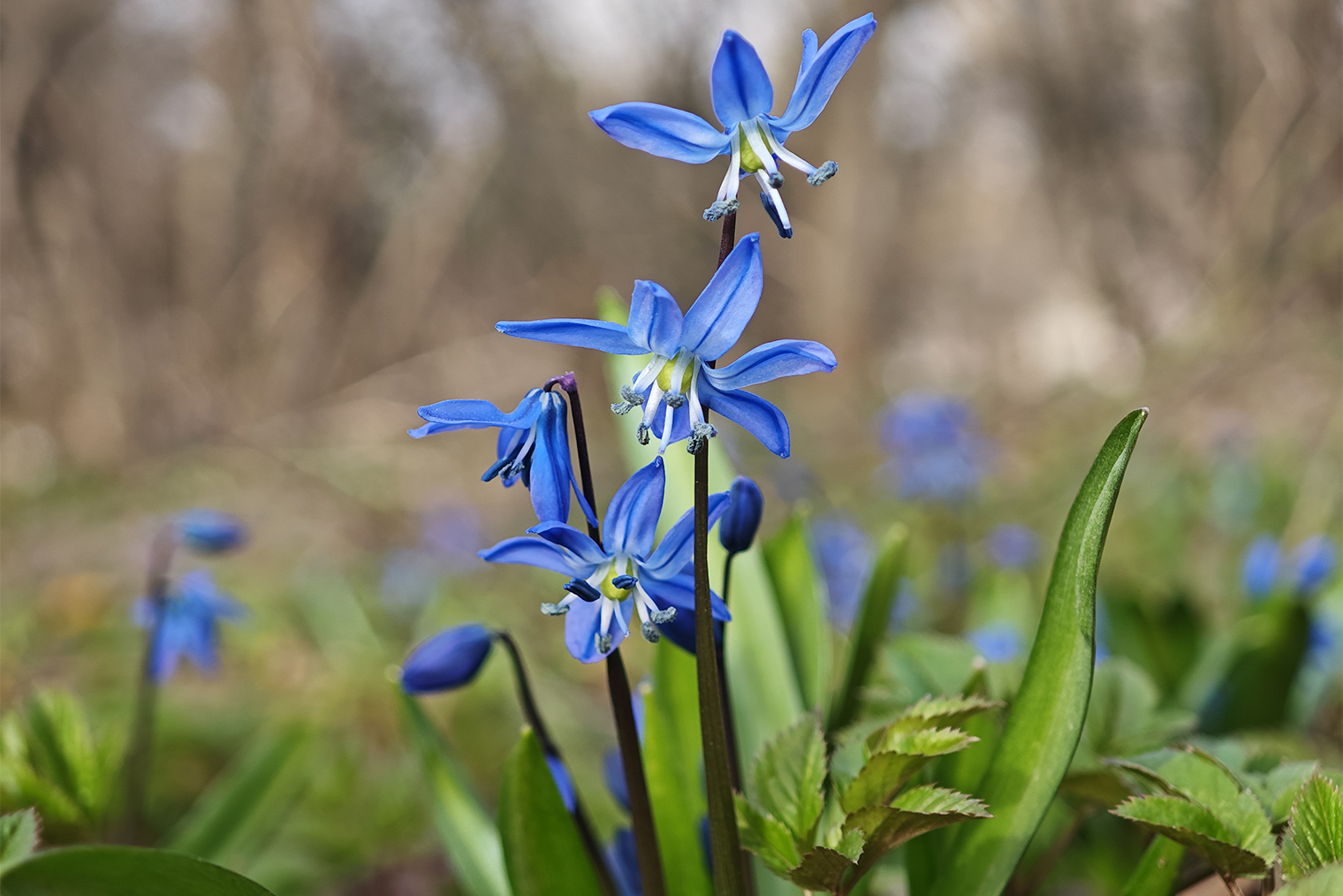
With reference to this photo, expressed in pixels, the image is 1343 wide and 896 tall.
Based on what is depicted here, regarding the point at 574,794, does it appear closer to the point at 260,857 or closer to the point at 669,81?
the point at 260,857

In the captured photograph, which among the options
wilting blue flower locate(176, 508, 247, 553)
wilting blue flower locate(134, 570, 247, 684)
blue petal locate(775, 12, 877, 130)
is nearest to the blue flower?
blue petal locate(775, 12, 877, 130)

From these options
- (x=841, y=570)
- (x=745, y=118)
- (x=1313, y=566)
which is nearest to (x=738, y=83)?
(x=745, y=118)

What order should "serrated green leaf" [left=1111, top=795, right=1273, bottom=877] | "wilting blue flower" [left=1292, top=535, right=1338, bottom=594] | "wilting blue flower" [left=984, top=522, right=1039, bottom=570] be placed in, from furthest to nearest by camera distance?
"wilting blue flower" [left=984, top=522, right=1039, bottom=570] < "wilting blue flower" [left=1292, top=535, right=1338, bottom=594] < "serrated green leaf" [left=1111, top=795, right=1273, bottom=877]

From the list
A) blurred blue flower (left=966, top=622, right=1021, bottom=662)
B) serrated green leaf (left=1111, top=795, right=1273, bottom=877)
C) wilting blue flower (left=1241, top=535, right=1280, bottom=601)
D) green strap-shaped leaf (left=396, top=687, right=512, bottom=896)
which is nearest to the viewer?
serrated green leaf (left=1111, top=795, right=1273, bottom=877)

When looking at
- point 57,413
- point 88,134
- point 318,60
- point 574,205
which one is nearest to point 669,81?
point 574,205

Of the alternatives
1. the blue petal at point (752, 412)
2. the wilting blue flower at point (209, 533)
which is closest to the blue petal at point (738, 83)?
the blue petal at point (752, 412)

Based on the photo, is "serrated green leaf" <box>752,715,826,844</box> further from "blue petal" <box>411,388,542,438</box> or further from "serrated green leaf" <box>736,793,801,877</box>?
"blue petal" <box>411,388,542,438</box>

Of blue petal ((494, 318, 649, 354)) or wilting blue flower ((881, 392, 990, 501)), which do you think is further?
wilting blue flower ((881, 392, 990, 501))
